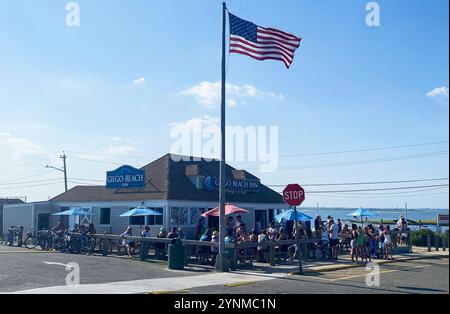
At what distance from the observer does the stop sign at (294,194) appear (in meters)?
16.6

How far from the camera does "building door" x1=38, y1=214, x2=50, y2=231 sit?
35531mm

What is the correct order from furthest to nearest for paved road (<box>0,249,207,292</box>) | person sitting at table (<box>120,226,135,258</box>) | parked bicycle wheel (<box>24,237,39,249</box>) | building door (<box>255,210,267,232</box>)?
building door (<box>255,210,267,232</box>), parked bicycle wheel (<box>24,237,39,249</box>), person sitting at table (<box>120,226,135,258</box>), paved road (<box>0,249,207,292</box>)

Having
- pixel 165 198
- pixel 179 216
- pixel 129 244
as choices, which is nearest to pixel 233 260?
pixel 129 244

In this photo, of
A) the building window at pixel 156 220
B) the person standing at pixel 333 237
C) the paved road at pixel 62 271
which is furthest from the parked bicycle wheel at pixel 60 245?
the person standing at pixel 333 237

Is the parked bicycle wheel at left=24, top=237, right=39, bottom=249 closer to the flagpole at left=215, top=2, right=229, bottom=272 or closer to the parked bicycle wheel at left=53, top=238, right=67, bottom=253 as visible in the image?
the parked bicycle wheel at left=53, top=238, right=67, bottom=253

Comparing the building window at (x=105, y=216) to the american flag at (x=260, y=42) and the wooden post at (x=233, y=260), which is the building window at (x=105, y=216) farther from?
the american flag at (x=260, y=42)

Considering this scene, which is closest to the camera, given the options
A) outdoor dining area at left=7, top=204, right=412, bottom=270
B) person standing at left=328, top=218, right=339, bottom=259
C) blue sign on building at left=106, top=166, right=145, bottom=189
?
outdoor dining area at left=7, top=204, right=412, bottom=270

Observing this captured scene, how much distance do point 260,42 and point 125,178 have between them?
1576cm

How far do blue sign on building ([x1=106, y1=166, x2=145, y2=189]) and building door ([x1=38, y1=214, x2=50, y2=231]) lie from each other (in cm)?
716

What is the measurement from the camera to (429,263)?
21000mm

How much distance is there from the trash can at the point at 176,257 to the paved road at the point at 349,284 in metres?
4.52

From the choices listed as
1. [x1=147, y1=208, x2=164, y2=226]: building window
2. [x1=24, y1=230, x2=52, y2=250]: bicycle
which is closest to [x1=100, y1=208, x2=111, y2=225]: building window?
[x1=147, y1=208, x2=164, y2=226]: building window
